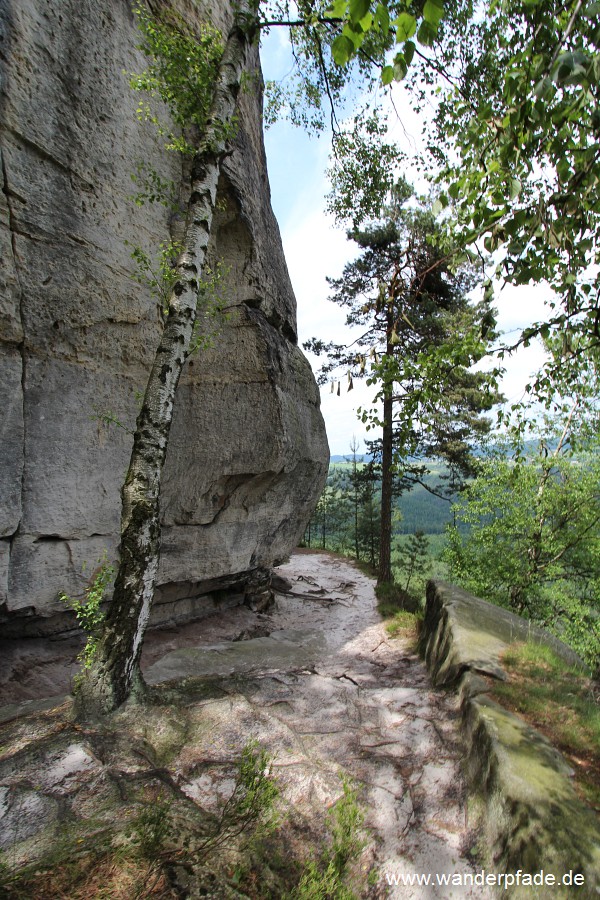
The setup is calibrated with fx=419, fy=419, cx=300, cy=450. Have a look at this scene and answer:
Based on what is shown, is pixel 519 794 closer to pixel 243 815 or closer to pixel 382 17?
pixel 243 815

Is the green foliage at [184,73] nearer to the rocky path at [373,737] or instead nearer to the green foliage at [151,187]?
the green foliage at [151,187]

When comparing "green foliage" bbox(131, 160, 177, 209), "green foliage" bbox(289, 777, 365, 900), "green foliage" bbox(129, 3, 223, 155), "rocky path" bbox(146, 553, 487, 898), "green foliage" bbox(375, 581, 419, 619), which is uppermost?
"green foliage" bbox(129, 3, 223, 155)

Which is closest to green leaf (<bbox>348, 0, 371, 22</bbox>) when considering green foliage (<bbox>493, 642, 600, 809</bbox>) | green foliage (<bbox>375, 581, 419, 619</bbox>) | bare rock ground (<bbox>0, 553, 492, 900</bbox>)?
bare rock ground (<bbox>0, 553, 492, 900</bbox>)

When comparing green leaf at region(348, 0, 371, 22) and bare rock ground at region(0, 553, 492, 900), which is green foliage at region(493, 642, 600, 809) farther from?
green leaf at region(348, 0, 371, 22)

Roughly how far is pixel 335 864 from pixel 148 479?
3.36m

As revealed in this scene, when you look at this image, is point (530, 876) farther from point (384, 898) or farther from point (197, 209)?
point (197, 209)

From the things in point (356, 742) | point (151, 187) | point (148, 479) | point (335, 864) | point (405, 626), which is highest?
point (151, 187)

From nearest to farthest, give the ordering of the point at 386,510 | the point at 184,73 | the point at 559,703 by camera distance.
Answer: the point at 559,703 < the point at 184,73 < the point at 386,510

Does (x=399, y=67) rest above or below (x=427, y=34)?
above

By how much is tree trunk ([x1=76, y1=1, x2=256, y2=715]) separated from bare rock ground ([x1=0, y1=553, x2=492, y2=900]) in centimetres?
63

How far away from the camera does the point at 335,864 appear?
267 cm

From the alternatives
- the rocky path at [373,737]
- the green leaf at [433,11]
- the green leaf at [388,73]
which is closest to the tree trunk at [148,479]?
the rocky path at [373,737]

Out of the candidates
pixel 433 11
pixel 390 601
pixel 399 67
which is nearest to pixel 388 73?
pixel 399 67

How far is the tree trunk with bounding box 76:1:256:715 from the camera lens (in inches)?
158
